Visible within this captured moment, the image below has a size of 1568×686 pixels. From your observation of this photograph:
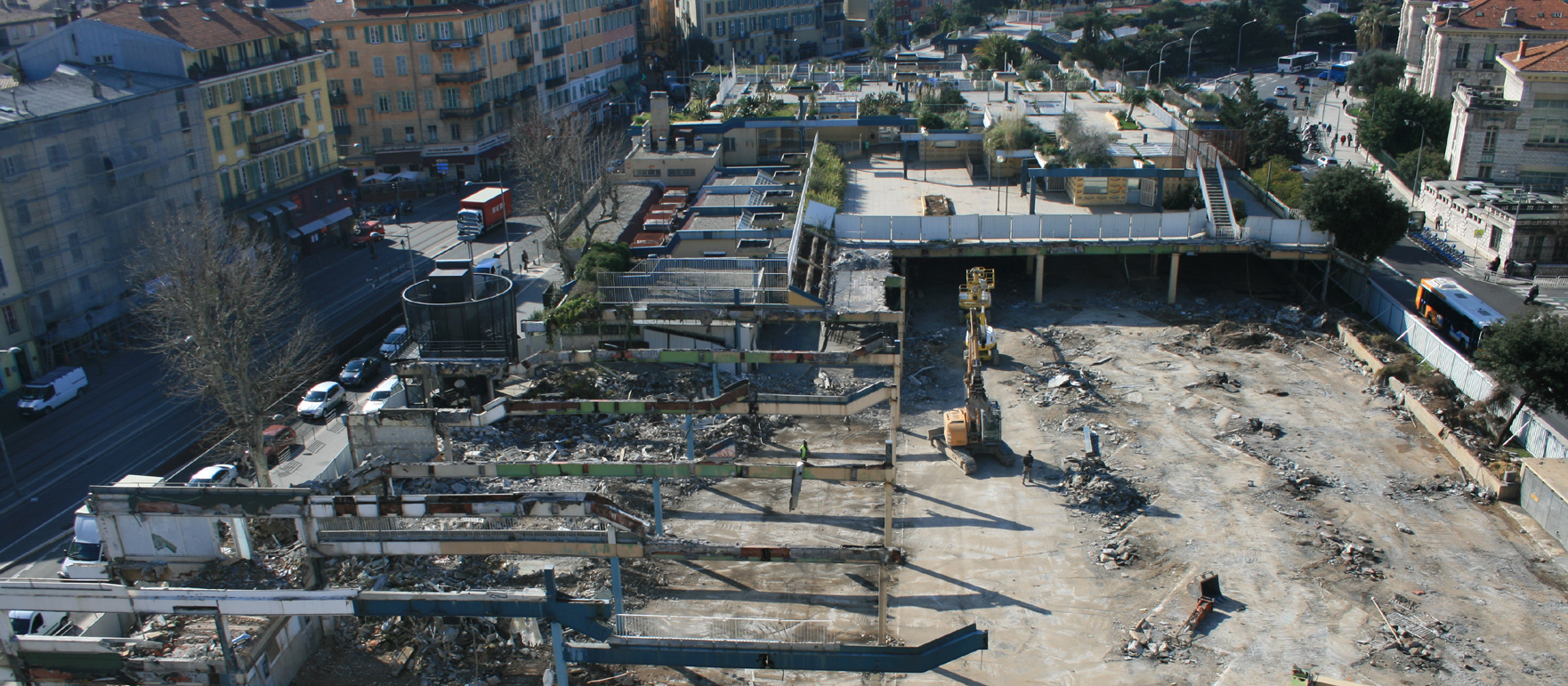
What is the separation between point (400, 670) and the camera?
71.8 ft

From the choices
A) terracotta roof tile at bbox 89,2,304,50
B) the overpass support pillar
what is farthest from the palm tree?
terracotta roof tile at bbox 89,2,304,50

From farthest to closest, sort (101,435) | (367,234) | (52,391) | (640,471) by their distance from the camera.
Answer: (367,234), (52,391), (101,435), (640,471)

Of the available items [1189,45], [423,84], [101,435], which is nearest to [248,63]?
[423,84]

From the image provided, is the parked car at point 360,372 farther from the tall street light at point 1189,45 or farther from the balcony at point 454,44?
the tall street light at point 1189,45

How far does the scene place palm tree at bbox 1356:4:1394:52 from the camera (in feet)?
315

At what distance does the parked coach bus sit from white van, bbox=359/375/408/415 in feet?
119

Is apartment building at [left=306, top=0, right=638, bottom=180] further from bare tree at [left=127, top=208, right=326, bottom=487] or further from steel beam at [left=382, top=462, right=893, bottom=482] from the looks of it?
steel beam at [left=382, top=462, right=893, bottom=482]

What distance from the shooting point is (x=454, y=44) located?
2744 inches

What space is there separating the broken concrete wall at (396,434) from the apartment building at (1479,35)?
209 ft

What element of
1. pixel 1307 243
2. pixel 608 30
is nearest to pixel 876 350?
pixel 1307 243

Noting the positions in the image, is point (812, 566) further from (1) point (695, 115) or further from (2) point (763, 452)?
(1) point (695, 115)

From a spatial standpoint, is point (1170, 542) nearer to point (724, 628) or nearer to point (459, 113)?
point (724, 628)

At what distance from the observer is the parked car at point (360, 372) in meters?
40.3

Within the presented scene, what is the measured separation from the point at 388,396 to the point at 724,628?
19129 millimetres
